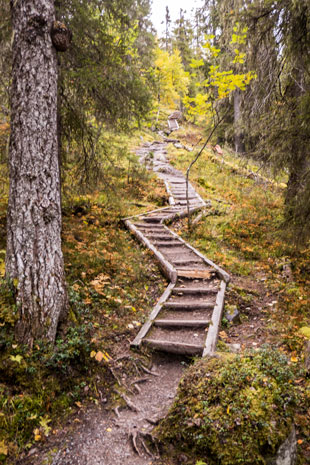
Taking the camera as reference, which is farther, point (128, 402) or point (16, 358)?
point (128, 402)

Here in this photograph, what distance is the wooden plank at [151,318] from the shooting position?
A: 522 cm

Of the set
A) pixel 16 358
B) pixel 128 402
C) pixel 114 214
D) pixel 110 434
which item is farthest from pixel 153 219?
pixel 110 434

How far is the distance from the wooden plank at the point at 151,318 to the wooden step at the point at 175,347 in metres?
0.15

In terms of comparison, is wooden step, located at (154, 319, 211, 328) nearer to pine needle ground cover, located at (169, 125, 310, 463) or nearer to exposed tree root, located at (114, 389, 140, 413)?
pine needle ground cover, located at (169, 125, 310, 463)

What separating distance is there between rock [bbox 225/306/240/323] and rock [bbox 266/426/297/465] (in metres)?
3.24

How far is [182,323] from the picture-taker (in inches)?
225

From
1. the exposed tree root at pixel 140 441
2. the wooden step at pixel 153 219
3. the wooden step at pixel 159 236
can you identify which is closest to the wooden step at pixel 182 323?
the exposed tree root at pixel 140 441

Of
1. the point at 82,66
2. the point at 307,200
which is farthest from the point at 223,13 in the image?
the point at 307,200

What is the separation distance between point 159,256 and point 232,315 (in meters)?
2.90

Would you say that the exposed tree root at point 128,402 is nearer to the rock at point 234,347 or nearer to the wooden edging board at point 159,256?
the rock at point 234,347

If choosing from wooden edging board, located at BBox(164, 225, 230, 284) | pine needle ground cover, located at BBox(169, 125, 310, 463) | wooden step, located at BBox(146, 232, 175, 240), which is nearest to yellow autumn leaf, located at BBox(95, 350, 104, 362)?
pine needle ground cover, located at BBox(169, 125, 310, 463)

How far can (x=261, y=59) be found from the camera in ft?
22.5

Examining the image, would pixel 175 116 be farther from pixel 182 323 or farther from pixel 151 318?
pixel 182 323

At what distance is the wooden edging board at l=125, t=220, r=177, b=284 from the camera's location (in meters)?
7.48
